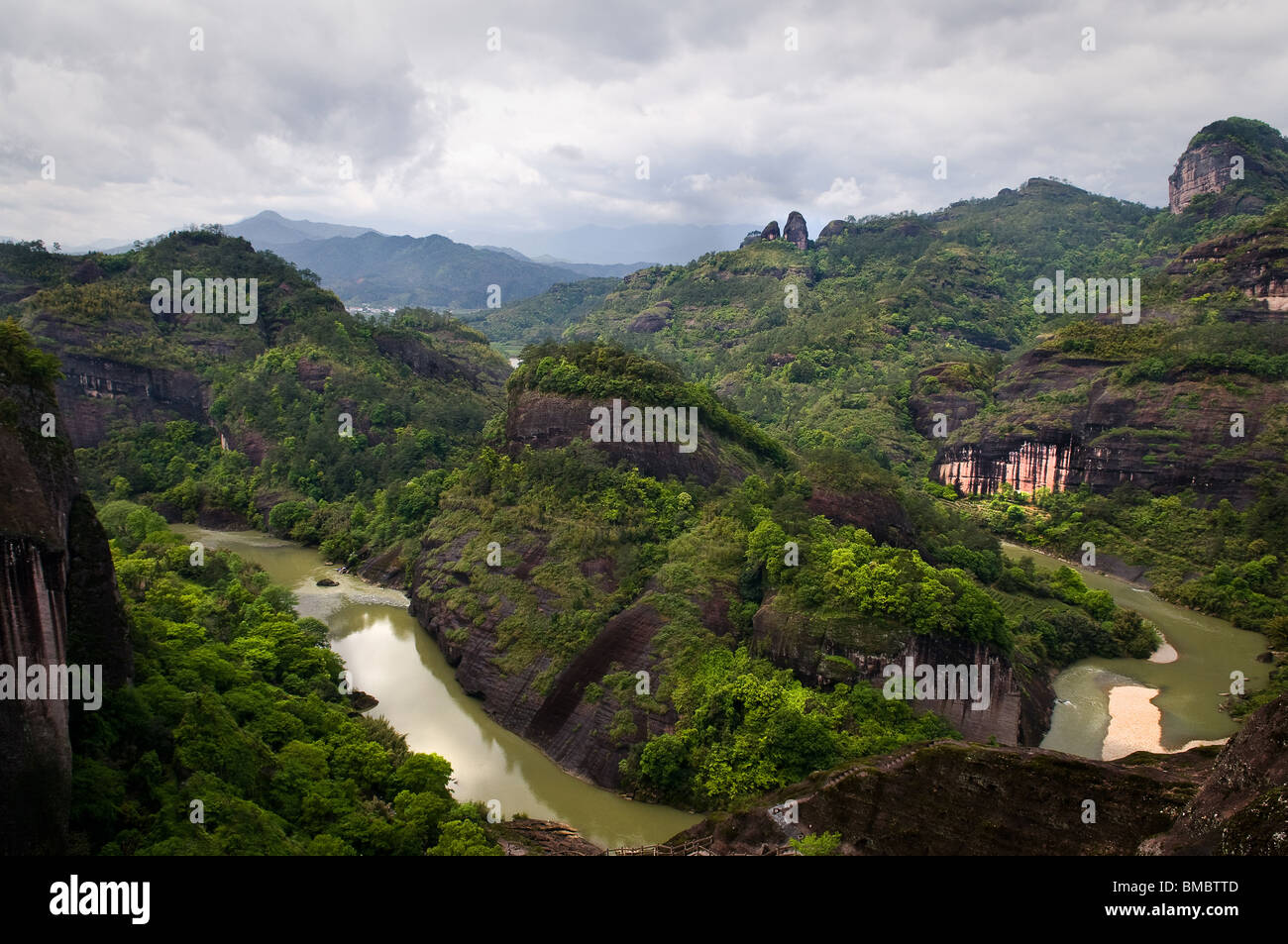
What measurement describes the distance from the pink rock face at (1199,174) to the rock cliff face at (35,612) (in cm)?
13269

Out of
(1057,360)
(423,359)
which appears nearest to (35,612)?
(423,359)

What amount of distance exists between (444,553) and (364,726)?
13443mm

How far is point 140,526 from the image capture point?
120ft

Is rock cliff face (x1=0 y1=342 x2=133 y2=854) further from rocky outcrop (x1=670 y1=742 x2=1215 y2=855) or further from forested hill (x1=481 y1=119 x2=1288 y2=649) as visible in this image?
forested hill (x1=481 y1=119 x2=1288 y2=649)

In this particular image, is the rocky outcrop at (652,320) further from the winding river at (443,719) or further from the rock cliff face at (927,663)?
the rock cliff face at (927,663)

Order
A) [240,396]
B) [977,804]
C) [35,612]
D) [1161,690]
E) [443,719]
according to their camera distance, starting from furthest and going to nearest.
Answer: [240,396], [1161,690], [443,719], [977,804], [35,612]

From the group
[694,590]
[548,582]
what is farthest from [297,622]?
[694,590]

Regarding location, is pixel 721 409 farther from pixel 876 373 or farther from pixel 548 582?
pixel 876 373

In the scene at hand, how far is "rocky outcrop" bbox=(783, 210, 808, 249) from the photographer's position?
132875mm

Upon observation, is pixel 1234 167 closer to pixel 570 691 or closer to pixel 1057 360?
pixel 1057 360

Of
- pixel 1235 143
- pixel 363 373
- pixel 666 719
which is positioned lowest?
pixel 666 719

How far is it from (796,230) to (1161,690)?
373ft

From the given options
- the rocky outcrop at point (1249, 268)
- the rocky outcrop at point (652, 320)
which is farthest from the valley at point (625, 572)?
the rocky outcrop at point (652, 320)

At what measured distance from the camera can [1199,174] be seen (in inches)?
4503
